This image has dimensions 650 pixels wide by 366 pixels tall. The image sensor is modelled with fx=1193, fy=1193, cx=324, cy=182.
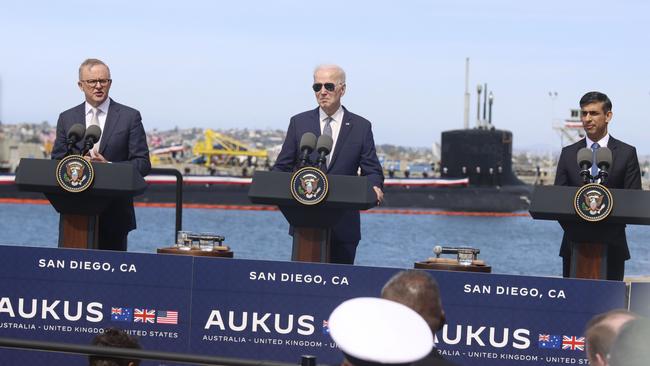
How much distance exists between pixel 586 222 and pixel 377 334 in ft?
11.5

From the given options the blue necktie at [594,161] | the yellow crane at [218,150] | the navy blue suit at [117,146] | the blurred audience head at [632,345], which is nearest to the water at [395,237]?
the yellow crane at [218,150]

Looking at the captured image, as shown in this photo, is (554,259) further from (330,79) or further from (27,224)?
(330,79)

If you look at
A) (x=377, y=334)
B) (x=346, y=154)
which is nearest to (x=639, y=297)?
(x=346, y=154)

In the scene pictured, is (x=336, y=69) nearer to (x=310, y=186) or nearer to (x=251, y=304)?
(x=310, y=186)

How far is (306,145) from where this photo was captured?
21.2 ft

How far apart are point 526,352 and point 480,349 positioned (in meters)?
0.23

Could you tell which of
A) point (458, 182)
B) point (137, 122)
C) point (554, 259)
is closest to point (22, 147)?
point (458, 182)

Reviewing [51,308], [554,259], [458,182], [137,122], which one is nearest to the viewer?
[51,308]

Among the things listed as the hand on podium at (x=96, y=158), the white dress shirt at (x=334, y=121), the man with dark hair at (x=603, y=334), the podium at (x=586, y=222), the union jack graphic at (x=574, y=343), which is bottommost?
the union jack graphic at (x=574, y=343)

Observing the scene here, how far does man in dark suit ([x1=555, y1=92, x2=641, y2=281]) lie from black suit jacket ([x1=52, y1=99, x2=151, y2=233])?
2.48 m

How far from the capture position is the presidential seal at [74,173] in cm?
654

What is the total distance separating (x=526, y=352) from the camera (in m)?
5.80

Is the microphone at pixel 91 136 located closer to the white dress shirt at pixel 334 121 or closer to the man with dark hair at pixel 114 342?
the white dress shirt at pixel 334 121

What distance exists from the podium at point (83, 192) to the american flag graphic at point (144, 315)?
0.76 meters
